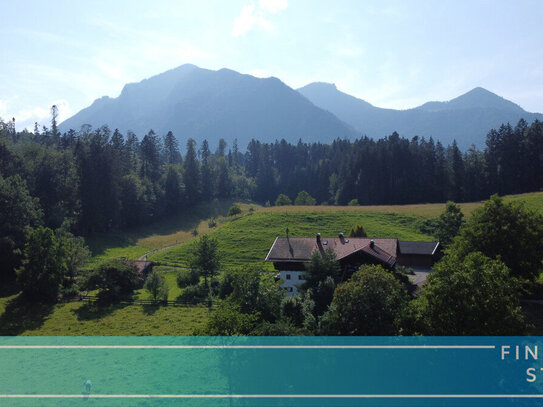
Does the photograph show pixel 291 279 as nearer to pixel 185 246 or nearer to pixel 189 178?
pixel 185 246

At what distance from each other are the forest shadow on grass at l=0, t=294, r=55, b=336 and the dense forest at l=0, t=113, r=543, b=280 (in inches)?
375

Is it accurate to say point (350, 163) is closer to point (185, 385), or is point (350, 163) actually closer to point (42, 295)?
point (42, 295)

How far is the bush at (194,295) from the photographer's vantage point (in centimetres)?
4753

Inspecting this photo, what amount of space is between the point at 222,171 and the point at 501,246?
10955cm

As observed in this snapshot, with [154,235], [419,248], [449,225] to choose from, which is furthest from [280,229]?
[154,235]

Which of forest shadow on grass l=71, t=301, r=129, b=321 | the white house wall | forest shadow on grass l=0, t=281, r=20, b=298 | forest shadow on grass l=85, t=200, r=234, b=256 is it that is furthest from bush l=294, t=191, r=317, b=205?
forest shadow on grass l=0, t=281, r=20, b=298

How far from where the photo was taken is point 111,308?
46.5 m

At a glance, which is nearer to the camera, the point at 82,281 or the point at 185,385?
the point at 185,385

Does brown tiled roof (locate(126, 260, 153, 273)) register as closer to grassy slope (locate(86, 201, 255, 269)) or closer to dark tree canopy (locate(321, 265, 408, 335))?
grassy slope (locate(86, 201, 255, 269))

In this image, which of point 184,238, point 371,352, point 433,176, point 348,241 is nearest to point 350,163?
point 433,176

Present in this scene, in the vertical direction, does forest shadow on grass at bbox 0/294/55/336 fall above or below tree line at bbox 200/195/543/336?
below

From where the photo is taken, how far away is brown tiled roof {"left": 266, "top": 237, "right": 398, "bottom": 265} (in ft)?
147

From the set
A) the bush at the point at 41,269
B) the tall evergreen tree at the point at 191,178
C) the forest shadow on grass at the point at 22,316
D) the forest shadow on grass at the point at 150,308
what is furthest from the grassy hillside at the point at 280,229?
the tall evergreen tree at the point at 191,178

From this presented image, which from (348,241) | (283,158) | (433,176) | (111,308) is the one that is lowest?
(111,308)
